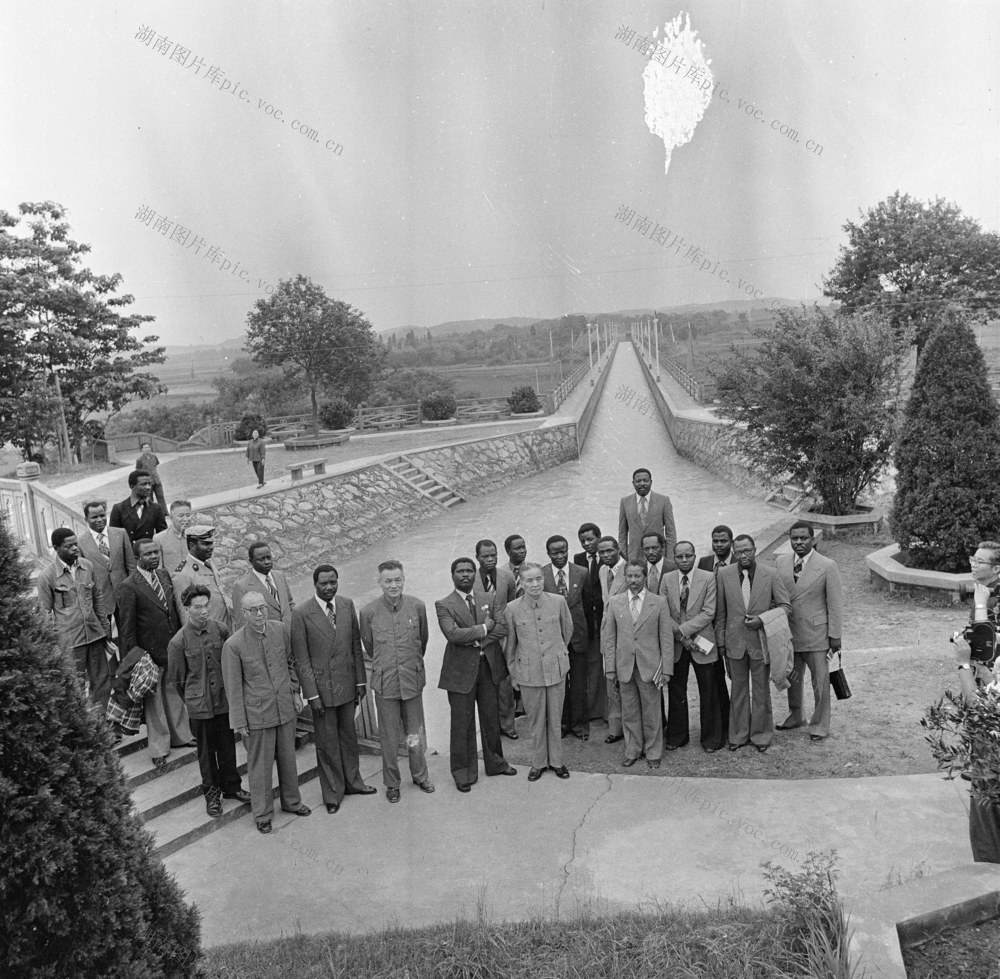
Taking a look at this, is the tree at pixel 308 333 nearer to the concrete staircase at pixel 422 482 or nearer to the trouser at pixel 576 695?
the concrete staircase at pixel 422 482

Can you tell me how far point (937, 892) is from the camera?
402 cm

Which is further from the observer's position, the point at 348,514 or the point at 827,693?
the point at 348,514

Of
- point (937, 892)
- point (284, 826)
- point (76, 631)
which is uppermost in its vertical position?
point (76, 631)

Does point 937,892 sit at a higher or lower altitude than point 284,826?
higher

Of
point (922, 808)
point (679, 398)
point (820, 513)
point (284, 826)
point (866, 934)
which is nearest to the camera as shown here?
point (866, 934)

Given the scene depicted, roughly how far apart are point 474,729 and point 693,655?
185 cm

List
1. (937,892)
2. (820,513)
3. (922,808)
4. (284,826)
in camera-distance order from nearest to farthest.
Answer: (937,892)
(922,808)
(284,826)
(820,513)

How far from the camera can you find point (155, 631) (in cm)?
719

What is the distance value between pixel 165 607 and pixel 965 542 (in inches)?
346

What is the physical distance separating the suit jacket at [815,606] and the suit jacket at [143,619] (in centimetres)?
503

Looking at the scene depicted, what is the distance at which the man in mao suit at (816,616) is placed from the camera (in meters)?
7.11

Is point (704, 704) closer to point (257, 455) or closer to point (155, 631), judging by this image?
point (155, 631)

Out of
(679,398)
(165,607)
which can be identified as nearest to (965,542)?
(165,607)

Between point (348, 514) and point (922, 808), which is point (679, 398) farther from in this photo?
point (922, 808)
